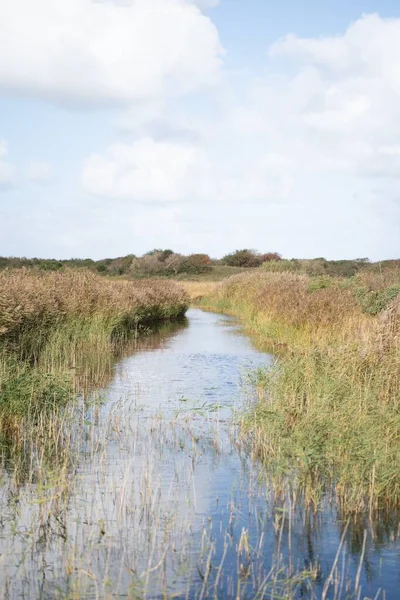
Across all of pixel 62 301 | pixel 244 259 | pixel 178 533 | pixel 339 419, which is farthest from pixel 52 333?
pixel 244 259

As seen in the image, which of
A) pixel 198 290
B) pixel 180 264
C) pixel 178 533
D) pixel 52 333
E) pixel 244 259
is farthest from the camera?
pixel 244 259

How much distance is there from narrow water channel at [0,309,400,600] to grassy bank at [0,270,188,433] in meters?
1.11

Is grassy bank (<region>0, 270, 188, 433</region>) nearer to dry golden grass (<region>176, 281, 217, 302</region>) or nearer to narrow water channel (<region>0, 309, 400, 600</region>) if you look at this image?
narrow water channel (<region>0, 309, 400, 600</region>)

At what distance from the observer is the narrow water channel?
6105 millimetres

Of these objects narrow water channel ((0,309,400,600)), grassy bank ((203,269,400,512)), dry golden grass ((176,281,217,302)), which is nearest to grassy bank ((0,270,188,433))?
narrow water channel ((0,309,400,600))

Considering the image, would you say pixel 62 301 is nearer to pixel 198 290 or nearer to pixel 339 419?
pixel 339 419

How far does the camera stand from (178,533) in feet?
23.5

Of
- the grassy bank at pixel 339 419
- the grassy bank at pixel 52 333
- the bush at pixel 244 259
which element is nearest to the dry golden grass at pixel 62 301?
the grassy bank at pixel 52 333

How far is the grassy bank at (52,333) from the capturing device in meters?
11.6

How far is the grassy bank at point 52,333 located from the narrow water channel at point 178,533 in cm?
111

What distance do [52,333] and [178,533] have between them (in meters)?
12.4

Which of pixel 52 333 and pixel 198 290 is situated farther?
pixel 198 290

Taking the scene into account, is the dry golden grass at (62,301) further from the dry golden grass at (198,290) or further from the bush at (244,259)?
the bush at (244,259)

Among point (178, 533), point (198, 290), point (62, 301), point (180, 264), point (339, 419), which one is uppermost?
point (180, 264)
